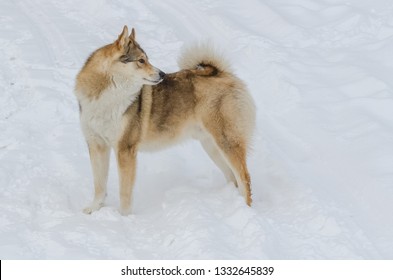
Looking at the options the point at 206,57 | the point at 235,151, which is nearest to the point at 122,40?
the point at 206,57

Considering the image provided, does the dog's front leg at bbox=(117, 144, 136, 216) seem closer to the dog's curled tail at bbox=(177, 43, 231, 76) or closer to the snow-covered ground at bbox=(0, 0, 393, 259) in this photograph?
the snow-covered ground at bbox=(0, 0, 393, 259)

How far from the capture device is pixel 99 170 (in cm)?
614

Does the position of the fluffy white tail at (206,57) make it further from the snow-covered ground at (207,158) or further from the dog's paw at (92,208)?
the dog's paw at (92,208)

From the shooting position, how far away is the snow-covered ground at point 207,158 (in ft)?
17.9

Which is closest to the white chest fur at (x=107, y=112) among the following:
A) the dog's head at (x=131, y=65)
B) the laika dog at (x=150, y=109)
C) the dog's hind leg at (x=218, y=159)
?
the laika dog at (x=150, y=109)

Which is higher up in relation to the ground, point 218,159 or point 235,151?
point 235,151

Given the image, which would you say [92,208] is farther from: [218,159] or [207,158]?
[207,158]

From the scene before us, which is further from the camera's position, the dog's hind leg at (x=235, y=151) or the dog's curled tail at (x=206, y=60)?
the dog's curled tail at (x=206, y=60)

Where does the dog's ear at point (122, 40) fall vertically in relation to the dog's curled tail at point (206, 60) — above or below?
above

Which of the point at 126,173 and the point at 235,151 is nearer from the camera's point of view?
the point at 126,173

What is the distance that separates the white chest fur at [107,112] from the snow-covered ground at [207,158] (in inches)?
28.1

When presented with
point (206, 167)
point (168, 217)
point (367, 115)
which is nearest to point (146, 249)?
point (168, 217)

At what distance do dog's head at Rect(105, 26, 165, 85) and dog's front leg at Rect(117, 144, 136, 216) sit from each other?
631 mm

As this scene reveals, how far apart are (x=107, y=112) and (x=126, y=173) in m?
0.59
